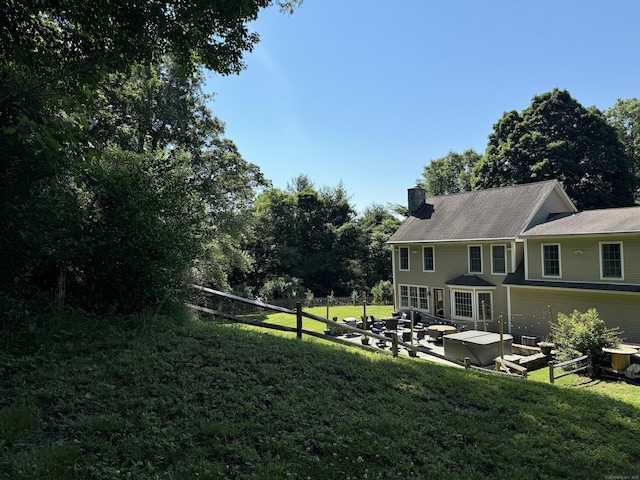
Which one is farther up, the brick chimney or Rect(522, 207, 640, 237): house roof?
the brick chimney

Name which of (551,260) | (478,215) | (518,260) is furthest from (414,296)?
(551,260)

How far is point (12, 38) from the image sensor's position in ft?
18.3

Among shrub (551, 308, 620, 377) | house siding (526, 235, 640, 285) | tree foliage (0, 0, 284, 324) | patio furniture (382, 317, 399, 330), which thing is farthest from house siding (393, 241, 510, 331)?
tree foliage (0, 0, 284, 324)

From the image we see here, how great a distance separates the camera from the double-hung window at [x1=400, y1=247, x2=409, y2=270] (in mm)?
25266

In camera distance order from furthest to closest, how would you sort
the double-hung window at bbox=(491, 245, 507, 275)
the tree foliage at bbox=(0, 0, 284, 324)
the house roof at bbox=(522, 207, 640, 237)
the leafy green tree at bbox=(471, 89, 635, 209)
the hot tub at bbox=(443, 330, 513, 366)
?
the leafy green tree at bbox=(471, 89, 635, 209) → the double-hung window at bbox=(491, 245, 507, 275) → the house roof at bbox=(522, 207, 640, 237) → the hot tub at bbox=(443, 330, 513, 366) → the tree foliage at bbox=(0, 0, 284, 324)

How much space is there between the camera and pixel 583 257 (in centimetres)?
1675

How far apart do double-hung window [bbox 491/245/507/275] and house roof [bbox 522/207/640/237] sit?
1.81 metres

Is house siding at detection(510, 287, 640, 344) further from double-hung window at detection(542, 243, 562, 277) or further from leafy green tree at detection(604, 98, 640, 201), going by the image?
leafy green tree at detection(604, 98, 640, 201)

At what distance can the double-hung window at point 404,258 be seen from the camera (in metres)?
25.3

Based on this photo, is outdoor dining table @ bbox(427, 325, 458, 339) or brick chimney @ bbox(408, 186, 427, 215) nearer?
outdoor dining table @ bbox(427, 325, 458, 339)

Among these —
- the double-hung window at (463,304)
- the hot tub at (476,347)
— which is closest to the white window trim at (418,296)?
the double-hung window at (463,304)

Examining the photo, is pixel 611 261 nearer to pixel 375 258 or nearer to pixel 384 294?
pixel 384 294

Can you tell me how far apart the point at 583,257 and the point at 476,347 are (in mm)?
7276

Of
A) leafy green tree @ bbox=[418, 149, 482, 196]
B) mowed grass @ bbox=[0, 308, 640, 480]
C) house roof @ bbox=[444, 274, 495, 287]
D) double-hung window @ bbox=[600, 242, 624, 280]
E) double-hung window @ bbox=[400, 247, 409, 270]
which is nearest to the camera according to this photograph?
mowed grass @ bbox=[0, 308, 640, 480]
